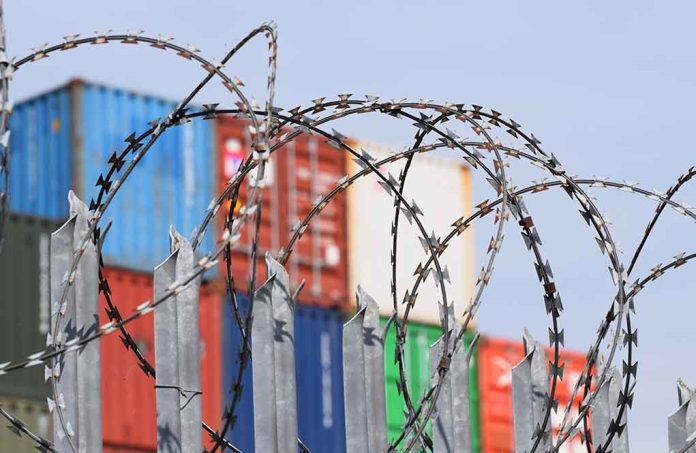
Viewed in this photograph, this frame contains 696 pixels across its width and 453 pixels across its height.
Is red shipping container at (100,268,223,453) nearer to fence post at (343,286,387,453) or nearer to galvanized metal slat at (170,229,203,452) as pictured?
fence post at (343,286,387,453)

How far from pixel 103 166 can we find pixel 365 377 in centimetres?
3155

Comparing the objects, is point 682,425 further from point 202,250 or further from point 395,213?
point 202,250

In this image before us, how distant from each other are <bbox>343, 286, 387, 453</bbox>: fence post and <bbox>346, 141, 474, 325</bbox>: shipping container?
3488 centimetres

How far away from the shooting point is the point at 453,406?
17.6 m

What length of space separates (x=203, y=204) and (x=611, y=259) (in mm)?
33912

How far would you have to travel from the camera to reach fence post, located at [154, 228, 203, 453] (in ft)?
49.3

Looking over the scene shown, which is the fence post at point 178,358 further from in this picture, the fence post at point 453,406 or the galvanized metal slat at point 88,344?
the fence post at point 453,406

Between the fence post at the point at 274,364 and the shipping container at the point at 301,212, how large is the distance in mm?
33691

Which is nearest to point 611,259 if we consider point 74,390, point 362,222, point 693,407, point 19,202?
point 693,407

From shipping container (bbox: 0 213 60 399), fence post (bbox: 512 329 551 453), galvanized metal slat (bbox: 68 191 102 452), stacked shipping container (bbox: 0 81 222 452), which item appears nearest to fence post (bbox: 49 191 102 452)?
galvanized metal slat (bbox: 68 191 102 452)

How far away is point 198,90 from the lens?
15062mm

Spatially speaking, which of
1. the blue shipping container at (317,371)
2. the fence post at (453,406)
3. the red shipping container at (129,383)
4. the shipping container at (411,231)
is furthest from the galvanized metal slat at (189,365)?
the shipping container at (411,231)

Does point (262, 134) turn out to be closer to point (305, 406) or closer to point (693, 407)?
point (693, 407)

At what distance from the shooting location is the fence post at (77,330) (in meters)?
14.8
